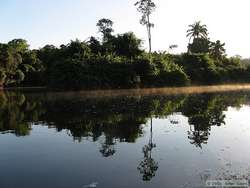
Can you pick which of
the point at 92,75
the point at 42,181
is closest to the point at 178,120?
the point at 42,181

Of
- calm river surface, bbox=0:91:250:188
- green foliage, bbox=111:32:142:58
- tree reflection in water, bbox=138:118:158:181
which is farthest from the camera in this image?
green foliage, bbox=111:32:142:58

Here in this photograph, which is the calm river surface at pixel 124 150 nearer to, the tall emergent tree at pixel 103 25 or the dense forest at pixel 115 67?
the dense forest at pixel 115 67

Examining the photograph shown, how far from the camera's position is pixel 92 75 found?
162 feet

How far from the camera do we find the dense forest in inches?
1946

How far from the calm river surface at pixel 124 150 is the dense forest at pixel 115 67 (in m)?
26.6

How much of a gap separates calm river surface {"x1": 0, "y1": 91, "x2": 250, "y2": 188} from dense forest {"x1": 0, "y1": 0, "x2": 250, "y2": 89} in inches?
1047

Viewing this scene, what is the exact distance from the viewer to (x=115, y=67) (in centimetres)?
5134

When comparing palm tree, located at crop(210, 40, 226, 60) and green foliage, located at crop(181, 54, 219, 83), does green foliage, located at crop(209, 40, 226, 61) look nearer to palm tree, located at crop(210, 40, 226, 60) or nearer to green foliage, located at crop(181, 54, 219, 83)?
palm tree, located at crop(210, 40, 226, 60)

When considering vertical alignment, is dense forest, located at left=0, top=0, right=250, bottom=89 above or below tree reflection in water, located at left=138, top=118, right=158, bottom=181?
above

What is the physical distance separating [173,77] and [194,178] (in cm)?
4749

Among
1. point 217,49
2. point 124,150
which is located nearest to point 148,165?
point 124,150

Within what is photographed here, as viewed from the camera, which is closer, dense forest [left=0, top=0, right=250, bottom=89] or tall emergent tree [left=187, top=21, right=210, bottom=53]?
dense forest [left=0, top=0, right=250, bottom=89]

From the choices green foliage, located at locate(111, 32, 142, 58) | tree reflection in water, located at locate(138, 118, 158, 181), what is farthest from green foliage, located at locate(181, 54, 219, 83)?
tree reflection in water, located at locate(138, 118, 158, 181)

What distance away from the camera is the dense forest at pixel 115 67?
49438 mm
